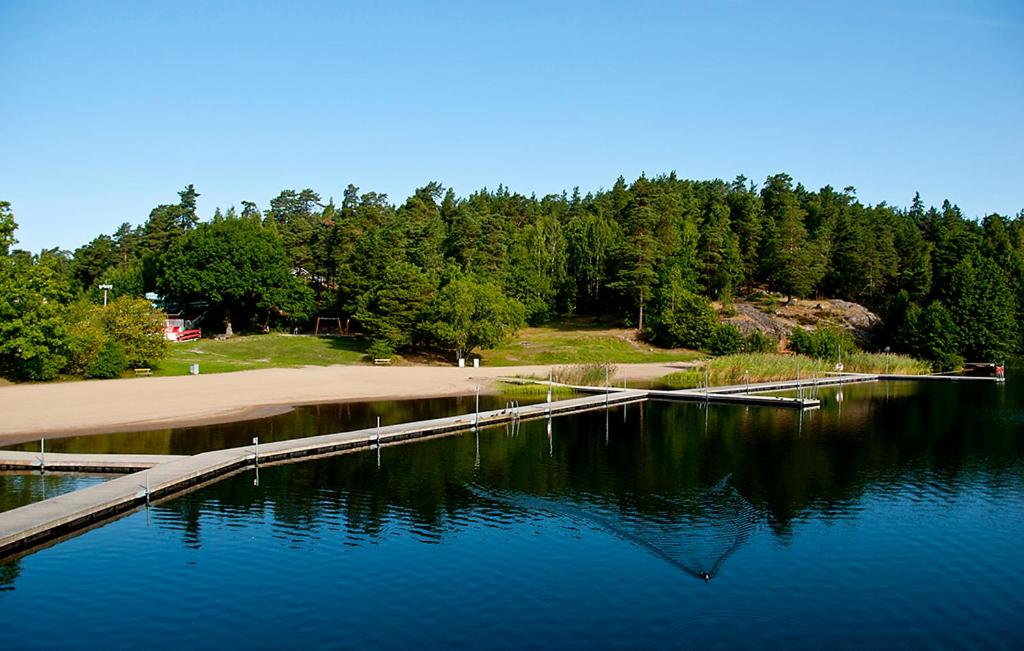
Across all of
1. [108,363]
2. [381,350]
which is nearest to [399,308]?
[381,350]

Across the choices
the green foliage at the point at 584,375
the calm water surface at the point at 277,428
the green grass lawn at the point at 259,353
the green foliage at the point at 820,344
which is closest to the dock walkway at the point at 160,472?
the calm water surface at the point at 277,428

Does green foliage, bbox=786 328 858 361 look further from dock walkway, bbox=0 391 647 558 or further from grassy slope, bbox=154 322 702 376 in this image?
dock walkway, bbox=0 391 647 558

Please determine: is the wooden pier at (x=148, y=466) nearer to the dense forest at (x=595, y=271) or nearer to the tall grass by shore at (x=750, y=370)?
the tall grass by shore at (x=750, y=370)

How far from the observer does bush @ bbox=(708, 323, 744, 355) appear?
8106 centimetres

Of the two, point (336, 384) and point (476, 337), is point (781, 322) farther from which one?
point (336, 384)

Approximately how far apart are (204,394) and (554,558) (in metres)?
32.3

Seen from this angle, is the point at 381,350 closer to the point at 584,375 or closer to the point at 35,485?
the point at 584,375

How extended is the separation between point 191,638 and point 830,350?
76063 mm

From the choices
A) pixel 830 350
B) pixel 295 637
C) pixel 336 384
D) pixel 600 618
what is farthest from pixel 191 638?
pixel 830 350

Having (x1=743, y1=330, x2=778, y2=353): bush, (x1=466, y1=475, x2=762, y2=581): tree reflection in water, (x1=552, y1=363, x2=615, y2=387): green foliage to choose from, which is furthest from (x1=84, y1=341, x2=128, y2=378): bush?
(x1=743, y1=330, x2=778, y2=353): bush

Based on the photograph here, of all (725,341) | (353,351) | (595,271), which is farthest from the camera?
(595,271)

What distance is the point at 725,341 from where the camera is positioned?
267 ft

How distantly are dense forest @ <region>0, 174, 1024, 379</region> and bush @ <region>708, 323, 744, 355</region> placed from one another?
14 centimetres

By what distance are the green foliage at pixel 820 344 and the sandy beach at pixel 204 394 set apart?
76.1 feet
